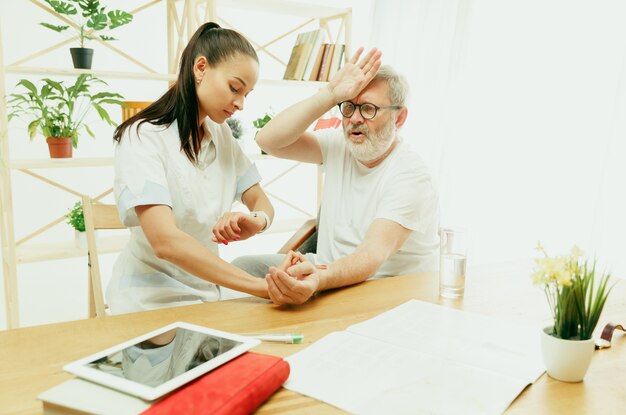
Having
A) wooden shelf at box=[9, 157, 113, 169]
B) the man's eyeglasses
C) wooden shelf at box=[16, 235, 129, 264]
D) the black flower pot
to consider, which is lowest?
wooden shelf at box=[16, 235, 129, 264]

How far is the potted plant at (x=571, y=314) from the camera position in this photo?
0.87 meters

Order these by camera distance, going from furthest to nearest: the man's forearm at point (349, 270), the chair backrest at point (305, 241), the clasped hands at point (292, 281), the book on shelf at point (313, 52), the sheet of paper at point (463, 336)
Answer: the book on shelf at point (313, 52) < the chair backrest at point (305, 241) < the man's forearm at point (349, 270) < the clasped hands at point (292, 281) < the sheet of paper at point (463, 336)

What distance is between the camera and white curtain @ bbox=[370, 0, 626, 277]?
7.70 feet

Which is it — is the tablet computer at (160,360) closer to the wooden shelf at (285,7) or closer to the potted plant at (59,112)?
the potted plant at (59,112)

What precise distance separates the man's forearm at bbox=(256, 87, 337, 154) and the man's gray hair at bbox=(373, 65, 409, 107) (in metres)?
0.19

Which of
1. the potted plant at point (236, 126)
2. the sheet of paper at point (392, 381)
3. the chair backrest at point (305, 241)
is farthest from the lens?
the potted plant at point (236, 126)

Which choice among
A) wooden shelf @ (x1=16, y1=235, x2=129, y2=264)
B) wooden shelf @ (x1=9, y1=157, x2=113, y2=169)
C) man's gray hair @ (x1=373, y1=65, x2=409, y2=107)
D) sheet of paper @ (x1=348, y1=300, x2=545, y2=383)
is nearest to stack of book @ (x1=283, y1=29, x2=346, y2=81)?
wooden shelf @ (x1=9, y1=157, x2=113, y2=169)

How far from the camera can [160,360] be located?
0.83 meters

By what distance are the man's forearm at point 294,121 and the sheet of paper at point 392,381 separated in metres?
0.96

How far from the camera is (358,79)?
5.73 ft

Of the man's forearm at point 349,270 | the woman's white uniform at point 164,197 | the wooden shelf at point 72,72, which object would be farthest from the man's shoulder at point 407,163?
the wooden shelf at point 72,72

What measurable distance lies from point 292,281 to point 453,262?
403mm

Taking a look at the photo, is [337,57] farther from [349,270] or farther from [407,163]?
[349,270]

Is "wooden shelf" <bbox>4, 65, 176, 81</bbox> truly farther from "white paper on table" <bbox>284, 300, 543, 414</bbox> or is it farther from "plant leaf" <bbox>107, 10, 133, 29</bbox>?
"white paper on table" <bbox>284, 300, 543, 414</bbox>
